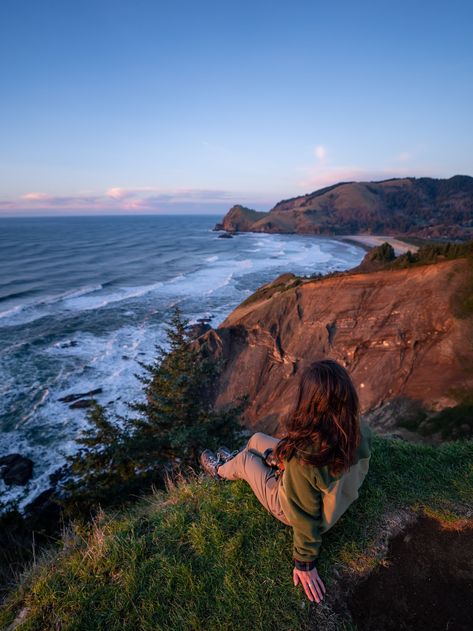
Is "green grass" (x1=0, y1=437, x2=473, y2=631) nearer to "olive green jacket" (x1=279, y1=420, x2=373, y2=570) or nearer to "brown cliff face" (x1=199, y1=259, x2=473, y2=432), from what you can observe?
"olive green jacket" (x1=279, y1=420, x2=373, y2=570)

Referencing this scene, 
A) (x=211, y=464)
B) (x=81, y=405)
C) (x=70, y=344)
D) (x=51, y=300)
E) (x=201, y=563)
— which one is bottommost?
(x=81, y=405)

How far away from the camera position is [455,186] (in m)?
130

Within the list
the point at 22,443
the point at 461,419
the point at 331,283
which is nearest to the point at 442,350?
the point at 461,419

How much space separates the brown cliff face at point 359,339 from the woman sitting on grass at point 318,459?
1066cm

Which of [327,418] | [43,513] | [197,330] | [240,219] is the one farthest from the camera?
[240,219]

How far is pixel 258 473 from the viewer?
12.3ft

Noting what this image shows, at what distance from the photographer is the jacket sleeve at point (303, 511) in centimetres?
300

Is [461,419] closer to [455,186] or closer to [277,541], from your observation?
[277,541]

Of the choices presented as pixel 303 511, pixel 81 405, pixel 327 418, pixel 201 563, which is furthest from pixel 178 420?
pixel 81 405

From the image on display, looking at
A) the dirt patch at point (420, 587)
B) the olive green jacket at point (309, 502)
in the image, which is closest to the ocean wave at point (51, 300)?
the olive green jacket at point (309, 502)

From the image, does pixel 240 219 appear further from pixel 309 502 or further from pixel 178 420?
pixel 309 502

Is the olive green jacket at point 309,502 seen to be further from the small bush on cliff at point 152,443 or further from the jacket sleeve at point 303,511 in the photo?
the small bush on cliff at point 152,443

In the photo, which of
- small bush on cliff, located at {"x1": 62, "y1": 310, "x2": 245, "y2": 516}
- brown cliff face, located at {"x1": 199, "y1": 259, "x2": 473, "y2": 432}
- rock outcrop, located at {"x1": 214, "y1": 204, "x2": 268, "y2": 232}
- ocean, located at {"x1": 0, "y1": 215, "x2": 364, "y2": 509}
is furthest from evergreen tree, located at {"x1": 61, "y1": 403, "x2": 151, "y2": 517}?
rock outcrop, located at {"x1": 214, "y1": 204, "x2": 268, "y2": 232}

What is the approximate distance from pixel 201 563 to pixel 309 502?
4.16 ft
